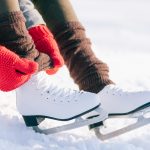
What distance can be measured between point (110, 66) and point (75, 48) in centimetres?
98

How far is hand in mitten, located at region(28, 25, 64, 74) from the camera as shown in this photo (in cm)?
195

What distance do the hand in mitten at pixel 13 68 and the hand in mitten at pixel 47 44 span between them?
14 centimetres

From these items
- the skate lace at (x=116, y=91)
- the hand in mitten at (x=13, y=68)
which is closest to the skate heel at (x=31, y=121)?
the hand in mitten at (x=13, y=68)

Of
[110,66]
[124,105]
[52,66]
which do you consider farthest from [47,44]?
[110,66]

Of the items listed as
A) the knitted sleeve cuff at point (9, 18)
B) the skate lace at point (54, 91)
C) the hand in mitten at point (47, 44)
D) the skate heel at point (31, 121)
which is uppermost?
the knitted sleeve cuff at point (9, 18)

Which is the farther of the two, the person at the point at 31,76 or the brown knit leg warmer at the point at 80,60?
the brown knit leg warmer at the point at 80,60

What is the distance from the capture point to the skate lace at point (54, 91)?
1911 millimetres

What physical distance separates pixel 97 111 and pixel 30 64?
0.82 feet

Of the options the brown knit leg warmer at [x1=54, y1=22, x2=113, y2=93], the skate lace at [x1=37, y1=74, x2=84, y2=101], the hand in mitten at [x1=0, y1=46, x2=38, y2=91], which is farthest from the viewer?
the brown knit leg warmer at [x1=54, y1=22, x2=113, y2=93]

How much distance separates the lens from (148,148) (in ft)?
6.14

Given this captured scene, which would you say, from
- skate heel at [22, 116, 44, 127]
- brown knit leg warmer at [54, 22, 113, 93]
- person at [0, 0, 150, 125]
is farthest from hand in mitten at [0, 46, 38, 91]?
brown knit leg warmer at [54, 22, 113, 93]

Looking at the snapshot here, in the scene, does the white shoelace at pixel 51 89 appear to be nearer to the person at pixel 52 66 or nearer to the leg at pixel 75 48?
the person at pixel 52 66

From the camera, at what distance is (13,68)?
182cm

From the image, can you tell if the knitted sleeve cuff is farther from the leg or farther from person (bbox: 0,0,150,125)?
the leg
